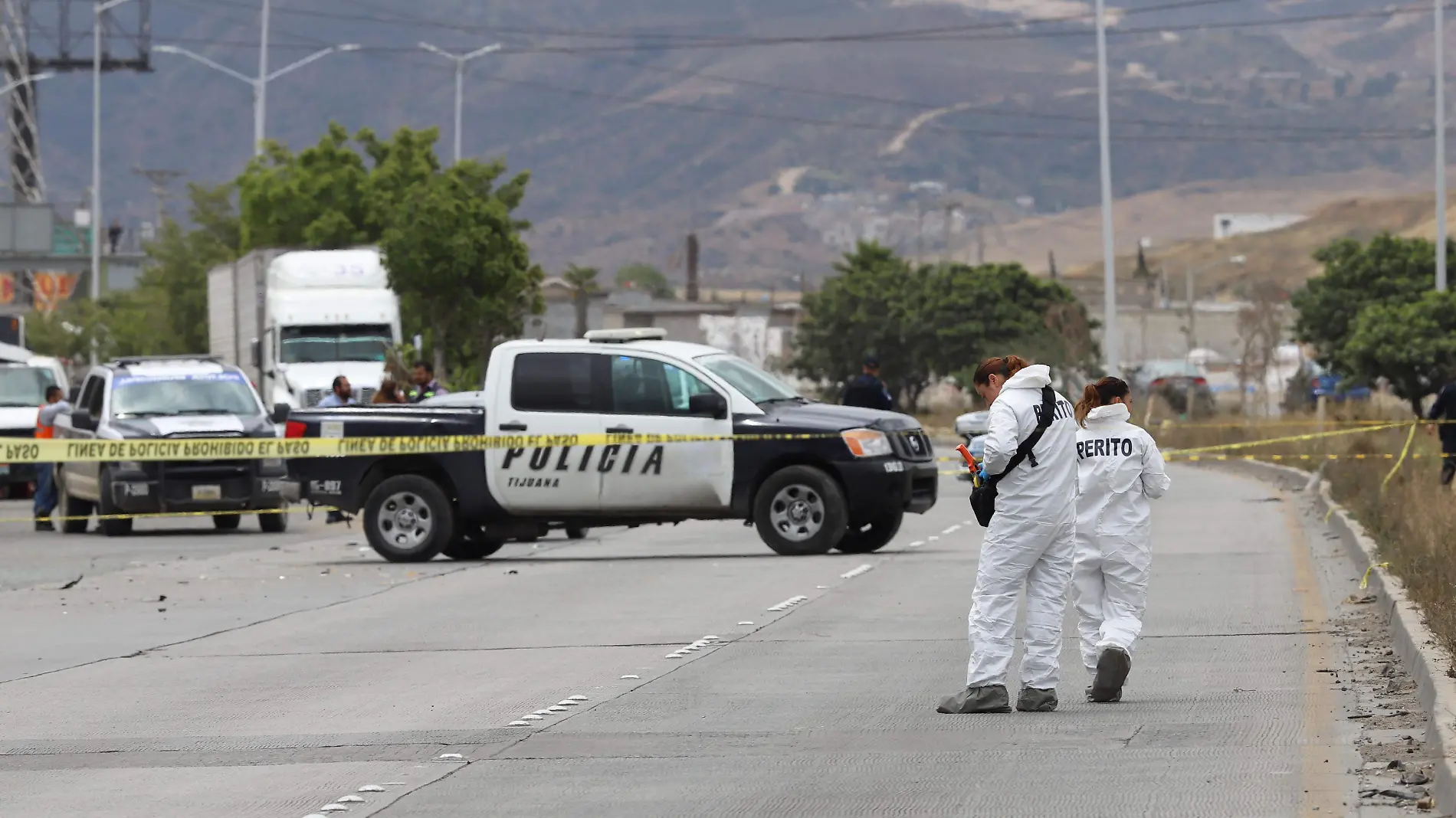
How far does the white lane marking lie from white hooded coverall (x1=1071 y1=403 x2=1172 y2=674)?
4.85m

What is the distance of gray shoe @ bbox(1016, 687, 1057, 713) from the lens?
34.7ft

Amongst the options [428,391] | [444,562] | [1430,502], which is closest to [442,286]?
[428,391]

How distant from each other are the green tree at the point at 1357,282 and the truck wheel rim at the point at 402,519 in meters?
34.8

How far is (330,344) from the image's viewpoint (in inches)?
1617

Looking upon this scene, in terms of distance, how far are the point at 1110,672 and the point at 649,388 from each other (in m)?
10.5

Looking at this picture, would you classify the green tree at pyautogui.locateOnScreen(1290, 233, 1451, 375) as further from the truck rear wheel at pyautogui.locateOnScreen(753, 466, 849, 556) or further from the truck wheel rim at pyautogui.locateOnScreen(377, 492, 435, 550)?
the truck wheel rim at pyautogui.locateOnScreen(377, 492, 435, 550)

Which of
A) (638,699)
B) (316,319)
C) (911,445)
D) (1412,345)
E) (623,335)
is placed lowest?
(638,699)

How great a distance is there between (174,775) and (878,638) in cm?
554

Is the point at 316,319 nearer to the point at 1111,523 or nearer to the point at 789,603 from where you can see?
the point at 789,603

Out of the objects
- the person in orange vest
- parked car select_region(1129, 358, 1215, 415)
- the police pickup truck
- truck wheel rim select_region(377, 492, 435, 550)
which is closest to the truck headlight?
the police pickup truck

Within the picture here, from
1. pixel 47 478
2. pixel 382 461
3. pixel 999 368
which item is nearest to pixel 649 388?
pixel 382 461

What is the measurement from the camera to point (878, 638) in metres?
13.9

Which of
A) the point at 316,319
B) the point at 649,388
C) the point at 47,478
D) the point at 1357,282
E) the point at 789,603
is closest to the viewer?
the point at 789,603

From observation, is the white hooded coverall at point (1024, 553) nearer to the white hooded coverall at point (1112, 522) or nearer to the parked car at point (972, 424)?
the white hooded coverall at point (1112, 522)
